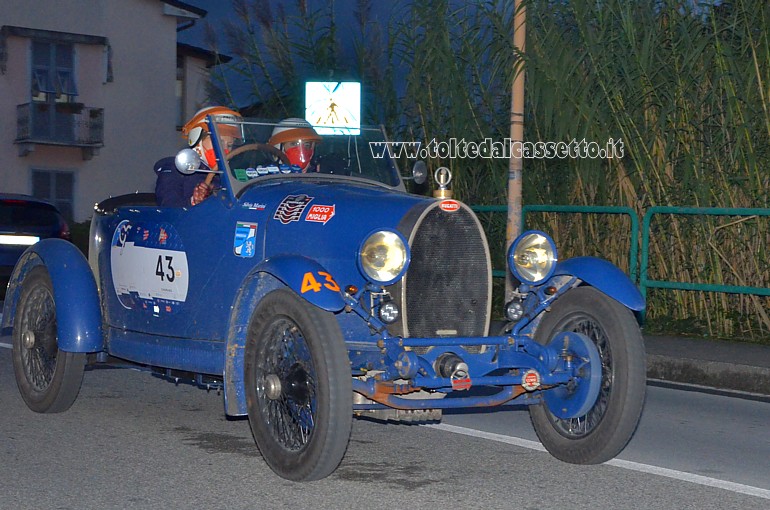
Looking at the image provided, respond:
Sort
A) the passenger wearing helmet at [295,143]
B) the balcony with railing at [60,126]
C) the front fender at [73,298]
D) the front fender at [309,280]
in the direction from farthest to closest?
the balcony with railing at [60,126], the front fender at [73,298], the passenger wearing helmet at [295,143], the front fender at [309,280]

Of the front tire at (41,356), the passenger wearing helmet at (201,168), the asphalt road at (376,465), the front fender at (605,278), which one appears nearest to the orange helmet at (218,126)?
the passenger wearing helmet at (201,168)

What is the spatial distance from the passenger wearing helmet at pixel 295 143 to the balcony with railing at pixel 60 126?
97.6ft

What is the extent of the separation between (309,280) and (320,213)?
2.16 ft

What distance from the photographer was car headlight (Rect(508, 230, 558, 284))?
6.51 m

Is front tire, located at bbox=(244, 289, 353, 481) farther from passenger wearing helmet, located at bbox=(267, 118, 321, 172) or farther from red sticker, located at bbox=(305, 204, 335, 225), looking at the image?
passenger wearing helmet, located at bbox=(267, 118, 321, 172)

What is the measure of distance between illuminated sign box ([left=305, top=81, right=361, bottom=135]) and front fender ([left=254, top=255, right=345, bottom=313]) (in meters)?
4.90

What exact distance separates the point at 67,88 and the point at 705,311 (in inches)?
1126

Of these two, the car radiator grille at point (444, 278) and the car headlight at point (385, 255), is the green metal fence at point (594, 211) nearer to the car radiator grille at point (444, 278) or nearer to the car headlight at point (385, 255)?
the car radiator grille at point (444, 278)

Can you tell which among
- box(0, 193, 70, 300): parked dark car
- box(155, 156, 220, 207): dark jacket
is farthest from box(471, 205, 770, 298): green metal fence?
box(0, 193, 70, 300): parked dark car

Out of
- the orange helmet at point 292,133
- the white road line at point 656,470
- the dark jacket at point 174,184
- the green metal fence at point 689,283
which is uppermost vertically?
the orange helmet at point 292,133

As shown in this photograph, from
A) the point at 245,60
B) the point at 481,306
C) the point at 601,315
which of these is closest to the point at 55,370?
the point at 481,306

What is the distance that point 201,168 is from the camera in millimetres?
7297

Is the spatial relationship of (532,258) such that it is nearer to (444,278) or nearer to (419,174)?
(444,278)

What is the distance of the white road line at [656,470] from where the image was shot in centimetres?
605
